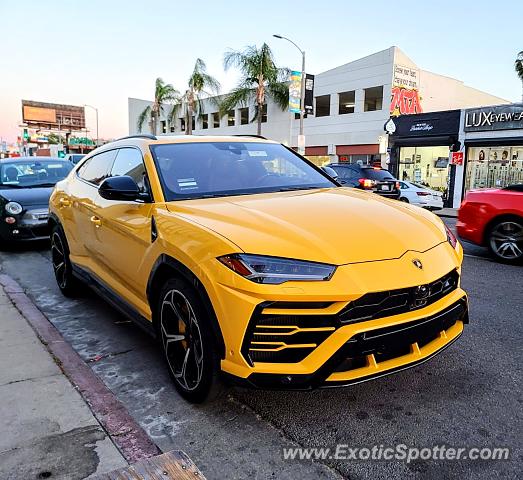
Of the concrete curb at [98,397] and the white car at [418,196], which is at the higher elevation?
the white car at [418,196]

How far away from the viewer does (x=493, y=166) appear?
2172 centimetres

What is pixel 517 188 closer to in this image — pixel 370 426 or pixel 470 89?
pixel 370 426

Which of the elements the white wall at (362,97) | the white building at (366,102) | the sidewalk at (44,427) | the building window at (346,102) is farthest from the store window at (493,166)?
the sidewalk at (44,427)

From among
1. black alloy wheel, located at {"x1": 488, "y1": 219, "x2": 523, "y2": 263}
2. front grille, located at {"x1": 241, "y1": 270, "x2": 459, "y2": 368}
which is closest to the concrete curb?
front grille, located at {"x1": 241, "y1": 270, "x2": 459, "y2": 368}

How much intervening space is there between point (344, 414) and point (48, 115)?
4272 inches

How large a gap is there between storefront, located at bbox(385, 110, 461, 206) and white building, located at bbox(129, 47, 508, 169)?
987 mm

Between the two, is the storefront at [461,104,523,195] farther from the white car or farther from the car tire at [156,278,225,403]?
the car tire at [156,278,225,403]

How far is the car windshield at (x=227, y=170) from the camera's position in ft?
11.3

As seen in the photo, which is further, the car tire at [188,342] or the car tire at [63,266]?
the car tire at [63,266]

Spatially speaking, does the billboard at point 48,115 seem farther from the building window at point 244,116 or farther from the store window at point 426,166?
the store window at point 426,166

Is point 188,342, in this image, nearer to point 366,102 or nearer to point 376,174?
point 376,174

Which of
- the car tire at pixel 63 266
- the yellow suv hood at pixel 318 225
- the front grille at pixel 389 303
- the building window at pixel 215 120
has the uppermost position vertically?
the building window at pixel 215 120

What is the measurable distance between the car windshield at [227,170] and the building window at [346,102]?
27369mm

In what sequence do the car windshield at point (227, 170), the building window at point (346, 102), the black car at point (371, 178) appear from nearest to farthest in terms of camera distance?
the car windshield at point (227, 170)
the black car at point (371, 178)
the building window at point (346, 102)
